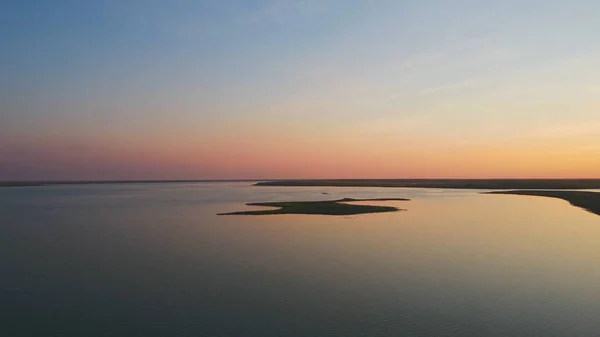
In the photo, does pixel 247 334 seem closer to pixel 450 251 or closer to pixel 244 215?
pixel 450 251

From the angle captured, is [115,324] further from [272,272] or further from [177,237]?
[177,237]

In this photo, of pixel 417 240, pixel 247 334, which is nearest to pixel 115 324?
pixel 247 334

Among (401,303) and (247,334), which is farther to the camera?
(401,303)

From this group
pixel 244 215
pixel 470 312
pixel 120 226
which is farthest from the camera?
pixel 244 215

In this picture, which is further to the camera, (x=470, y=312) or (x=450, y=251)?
(x=450, y=251)

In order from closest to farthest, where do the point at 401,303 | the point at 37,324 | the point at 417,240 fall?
the point at 37,324, the point at 401,303, the point at 417,240

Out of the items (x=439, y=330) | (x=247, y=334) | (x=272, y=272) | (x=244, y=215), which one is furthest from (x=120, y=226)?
(x=439, y=330)
